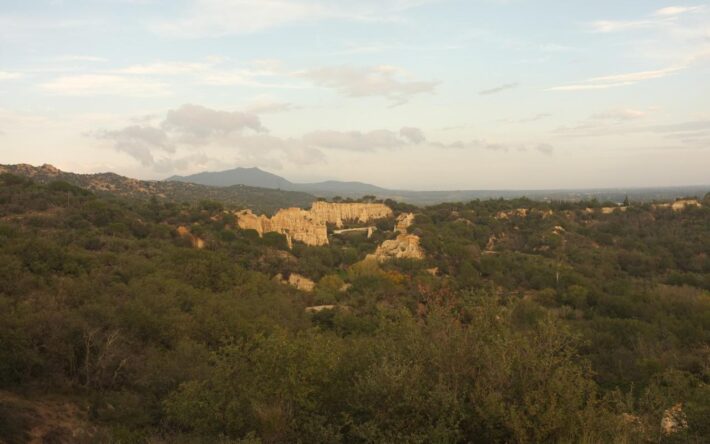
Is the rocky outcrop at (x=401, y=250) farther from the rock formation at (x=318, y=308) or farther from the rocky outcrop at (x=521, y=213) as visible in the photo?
the rocky outcrop at (x=521, y=213)

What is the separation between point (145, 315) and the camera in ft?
47.4

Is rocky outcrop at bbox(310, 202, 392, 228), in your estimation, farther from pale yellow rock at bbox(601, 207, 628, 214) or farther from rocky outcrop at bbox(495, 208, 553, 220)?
pale yellow rock at bbox(601, 207, 628, 214)

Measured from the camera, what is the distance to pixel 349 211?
70.6 m

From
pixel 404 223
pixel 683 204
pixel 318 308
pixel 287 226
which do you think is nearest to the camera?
pixel 318 308

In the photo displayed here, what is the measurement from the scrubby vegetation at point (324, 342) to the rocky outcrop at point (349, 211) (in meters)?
30.9

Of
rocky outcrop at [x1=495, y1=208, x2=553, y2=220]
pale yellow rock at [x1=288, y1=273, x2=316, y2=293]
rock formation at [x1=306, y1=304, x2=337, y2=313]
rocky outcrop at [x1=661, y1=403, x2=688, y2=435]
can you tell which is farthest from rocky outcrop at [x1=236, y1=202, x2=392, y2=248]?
rocky outcrop at [x1=661, y1=403, x2=688, y2=435]

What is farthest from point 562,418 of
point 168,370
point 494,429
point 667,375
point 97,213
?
point 97,213

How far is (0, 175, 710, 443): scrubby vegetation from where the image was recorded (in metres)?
7.39

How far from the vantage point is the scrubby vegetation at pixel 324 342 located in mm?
7395

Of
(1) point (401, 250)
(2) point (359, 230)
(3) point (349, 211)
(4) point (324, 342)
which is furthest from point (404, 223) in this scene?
(4) point (324, 342)

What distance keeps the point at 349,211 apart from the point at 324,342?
60.9 metres

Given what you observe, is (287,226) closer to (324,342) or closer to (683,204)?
(324,342)

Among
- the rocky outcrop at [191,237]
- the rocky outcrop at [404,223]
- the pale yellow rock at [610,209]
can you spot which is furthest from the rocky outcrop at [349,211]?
the rocky outcrop at [191,237]

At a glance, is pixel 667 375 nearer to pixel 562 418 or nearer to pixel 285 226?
pixel 562 418
